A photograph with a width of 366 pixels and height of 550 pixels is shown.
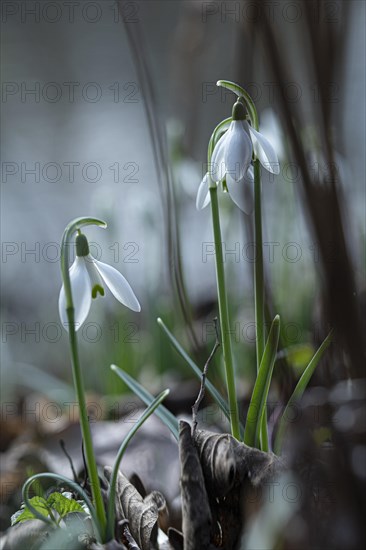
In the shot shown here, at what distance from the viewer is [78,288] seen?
0.76 meters

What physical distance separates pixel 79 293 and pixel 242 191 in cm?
24

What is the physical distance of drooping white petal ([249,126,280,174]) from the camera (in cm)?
79

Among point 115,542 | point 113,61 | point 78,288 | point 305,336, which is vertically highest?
point 113,61

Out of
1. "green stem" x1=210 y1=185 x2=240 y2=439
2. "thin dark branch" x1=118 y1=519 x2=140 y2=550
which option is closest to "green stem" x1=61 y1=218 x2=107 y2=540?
"thin dark branch" x1=118 y1=519 x2=140 y2=550

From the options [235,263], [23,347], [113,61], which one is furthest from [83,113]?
[235,263]

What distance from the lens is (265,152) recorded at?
2.60ft

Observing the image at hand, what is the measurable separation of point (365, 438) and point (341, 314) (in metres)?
0.11

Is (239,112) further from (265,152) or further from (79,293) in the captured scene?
(79,293)

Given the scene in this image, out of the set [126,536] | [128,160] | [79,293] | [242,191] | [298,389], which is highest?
[128,160]

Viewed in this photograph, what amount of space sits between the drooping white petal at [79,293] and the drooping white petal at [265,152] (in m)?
0.24

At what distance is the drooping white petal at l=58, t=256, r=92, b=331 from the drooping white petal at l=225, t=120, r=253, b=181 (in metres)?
0.20

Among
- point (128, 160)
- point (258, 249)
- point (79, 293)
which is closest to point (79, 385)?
point (79, 293)

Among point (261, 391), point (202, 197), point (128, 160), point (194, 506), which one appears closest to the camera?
point (194, 506)

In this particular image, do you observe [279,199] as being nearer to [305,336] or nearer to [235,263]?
[235,263]
